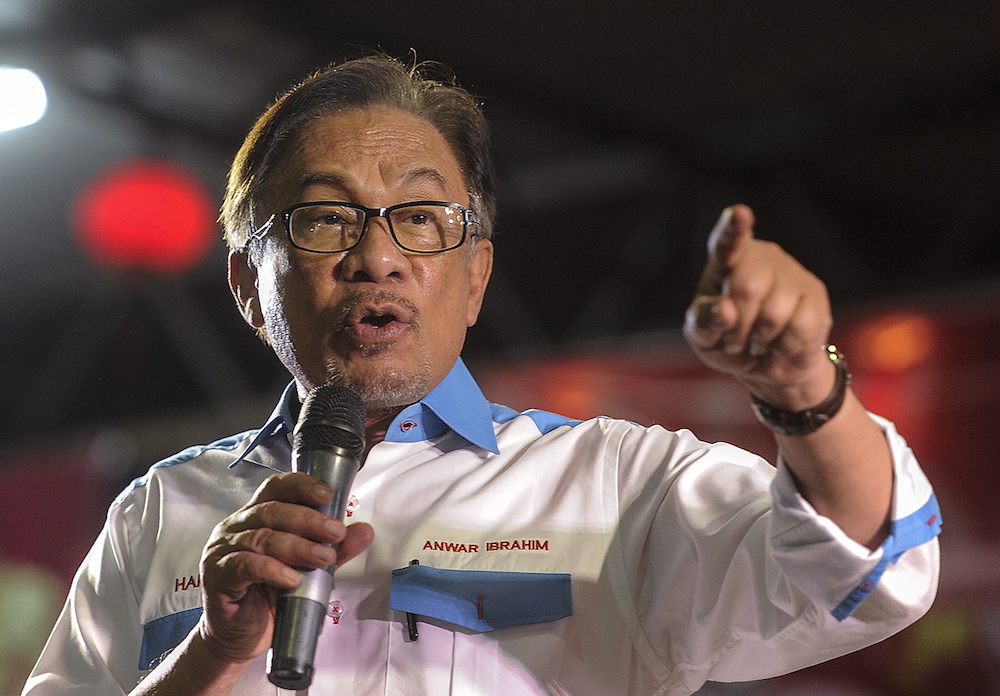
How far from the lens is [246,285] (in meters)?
1.94

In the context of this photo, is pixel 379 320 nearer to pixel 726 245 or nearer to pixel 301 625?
pixel 301 625

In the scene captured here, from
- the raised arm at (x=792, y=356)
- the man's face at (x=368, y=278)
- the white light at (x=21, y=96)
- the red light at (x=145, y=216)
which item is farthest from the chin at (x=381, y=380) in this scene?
the red light at (x=145, y=216)

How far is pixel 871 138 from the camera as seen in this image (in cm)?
507

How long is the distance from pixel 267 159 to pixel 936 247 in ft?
12.0

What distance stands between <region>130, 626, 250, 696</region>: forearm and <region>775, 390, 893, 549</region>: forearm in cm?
73

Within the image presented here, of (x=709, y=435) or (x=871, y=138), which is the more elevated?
(x=871, y=138)

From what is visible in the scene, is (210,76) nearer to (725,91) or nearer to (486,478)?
(725,91)

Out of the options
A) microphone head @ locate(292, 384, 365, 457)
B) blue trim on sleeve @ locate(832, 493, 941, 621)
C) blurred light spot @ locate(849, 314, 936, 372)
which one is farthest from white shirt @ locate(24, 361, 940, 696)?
blurred light spot @ locate(849, 314, 936, 372)

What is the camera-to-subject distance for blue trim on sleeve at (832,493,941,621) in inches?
44.5

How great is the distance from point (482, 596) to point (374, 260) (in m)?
0.55

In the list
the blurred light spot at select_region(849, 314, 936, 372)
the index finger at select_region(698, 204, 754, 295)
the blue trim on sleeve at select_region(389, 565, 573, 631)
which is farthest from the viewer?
the blurred light spot at select_region(849, 314, 936, 372)

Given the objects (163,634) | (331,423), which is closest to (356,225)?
(331,423)

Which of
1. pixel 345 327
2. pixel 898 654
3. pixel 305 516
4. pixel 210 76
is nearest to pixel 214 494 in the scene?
pixel 345 327

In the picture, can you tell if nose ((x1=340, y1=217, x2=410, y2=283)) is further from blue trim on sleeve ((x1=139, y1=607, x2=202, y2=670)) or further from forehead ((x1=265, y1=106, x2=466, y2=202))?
blue trim on sleeve ((x1=139, y1=607, x2=202, y2=670))
